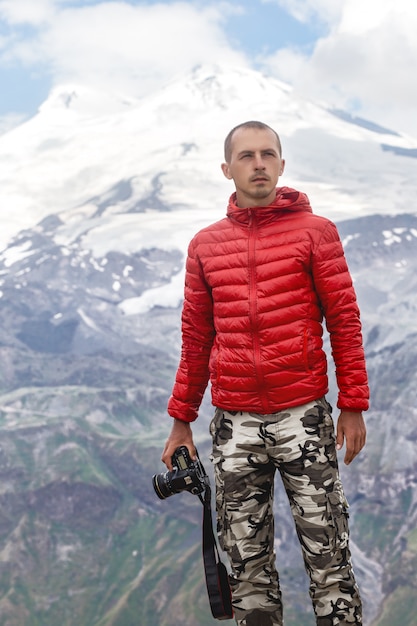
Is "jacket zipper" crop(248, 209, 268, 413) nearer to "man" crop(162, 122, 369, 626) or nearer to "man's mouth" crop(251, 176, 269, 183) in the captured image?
"man" crop(162, 122, 369, 626)

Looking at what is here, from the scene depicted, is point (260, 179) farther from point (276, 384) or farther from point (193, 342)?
point (276, 384)

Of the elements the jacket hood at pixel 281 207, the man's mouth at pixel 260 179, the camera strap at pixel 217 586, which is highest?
the man's mouth at pixel 260 179

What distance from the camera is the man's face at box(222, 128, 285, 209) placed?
4562mm

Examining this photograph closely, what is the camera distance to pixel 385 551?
176125 millimetres

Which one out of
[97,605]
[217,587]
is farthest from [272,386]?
[97,605]

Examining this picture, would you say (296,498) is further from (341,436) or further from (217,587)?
(217,587)

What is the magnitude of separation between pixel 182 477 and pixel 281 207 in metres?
1.95

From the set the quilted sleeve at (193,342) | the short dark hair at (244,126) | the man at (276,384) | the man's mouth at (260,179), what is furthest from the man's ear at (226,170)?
the quilted sleeve at (193,342)

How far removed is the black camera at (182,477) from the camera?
4.71 m

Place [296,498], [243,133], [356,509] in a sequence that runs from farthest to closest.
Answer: [356,509] < [243,133] < [296,498]

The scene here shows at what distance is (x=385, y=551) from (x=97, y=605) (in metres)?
73.3

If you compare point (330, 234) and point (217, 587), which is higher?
point (330, 234)

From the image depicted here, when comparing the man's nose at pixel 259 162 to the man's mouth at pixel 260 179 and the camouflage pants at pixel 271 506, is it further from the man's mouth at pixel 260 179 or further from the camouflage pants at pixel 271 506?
the camouflage pants at pixel 271 506

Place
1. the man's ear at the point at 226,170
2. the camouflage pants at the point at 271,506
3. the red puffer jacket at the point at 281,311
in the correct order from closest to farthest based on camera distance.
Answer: the camouflage pants at the point at 271,506
the red puffer jacket at the point at 281,311
the man's ear at the point at 226,170
